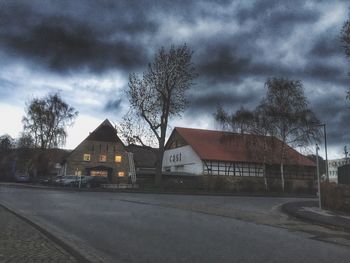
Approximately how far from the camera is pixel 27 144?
68.9 metres

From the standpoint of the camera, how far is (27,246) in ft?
26.9

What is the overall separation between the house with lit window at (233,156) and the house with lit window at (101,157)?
8819mm

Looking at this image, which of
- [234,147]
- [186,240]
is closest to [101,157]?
[234,147]

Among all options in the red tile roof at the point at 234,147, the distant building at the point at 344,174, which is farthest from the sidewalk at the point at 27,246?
the red tile roof at the point at 234,147

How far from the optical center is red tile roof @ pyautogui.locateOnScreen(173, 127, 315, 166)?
55.8 m

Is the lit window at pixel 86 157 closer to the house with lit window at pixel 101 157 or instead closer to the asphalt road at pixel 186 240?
the house with lit window at pixel 101 157

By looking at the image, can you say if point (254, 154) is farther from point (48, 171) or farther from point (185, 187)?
point (48, 171)

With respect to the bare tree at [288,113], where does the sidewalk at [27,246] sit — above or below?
below

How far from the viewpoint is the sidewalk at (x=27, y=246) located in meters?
7.09

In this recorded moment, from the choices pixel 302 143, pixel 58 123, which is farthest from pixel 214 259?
pixel 58 123

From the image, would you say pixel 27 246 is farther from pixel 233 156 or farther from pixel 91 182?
pixel 233 156

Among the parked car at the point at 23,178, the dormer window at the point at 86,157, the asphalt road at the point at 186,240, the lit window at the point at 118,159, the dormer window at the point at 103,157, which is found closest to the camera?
the asphalt road at the point at 186,240

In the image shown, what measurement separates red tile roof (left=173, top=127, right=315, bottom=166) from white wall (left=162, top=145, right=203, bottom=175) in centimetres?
161

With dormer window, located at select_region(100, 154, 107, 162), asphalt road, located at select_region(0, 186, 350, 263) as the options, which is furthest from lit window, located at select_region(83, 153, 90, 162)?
asphalt road, located at select_region(0, 186, 350, 263)
